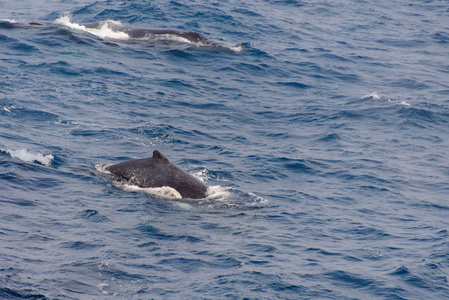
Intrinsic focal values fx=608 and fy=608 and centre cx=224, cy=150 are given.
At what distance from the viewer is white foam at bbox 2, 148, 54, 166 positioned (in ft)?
65.7

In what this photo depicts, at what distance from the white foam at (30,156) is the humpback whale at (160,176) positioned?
2458mm

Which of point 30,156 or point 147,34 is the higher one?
point 147,34

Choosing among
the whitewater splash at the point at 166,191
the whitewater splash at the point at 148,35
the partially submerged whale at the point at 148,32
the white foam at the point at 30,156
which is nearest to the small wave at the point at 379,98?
the whitewater splash at the point at 148,35

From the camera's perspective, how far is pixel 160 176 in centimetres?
1908

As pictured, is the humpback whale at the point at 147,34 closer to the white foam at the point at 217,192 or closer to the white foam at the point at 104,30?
the white foam at the point at 104,30

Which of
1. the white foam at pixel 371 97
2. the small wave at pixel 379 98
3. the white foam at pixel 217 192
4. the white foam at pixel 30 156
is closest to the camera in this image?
the white foam at pixel 217 192

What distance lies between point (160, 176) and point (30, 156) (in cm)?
463

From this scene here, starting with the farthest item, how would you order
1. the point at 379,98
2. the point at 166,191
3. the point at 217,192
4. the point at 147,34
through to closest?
the point at 147,34 < the point at 379,98 < the point at 217,192 < the point at 166,191

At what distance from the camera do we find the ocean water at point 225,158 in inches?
566

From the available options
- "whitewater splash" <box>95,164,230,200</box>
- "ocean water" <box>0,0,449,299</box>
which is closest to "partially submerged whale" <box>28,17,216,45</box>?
"ocean water" <box>0,0,449,299</box>

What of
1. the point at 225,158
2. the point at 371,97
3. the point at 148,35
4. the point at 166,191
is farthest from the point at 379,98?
the point at 166,191

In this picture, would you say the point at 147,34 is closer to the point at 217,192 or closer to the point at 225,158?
the point at 225,158

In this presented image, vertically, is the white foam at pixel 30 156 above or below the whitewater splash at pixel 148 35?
below

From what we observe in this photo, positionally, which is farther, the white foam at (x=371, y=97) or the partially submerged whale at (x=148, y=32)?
the partially submerged whale at (x=148, y=32)
